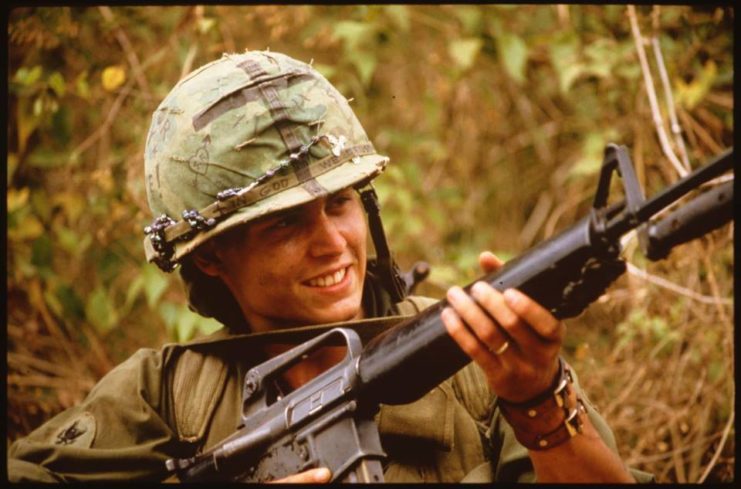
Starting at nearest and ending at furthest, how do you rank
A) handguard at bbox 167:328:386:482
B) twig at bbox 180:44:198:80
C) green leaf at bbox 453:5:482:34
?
handguard at bbox 167:328:386:482
twig at bbox 180:44:198:80
green leaf at bbox 453:5:482:34

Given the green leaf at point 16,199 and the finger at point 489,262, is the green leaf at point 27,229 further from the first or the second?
the finger at point 489,262

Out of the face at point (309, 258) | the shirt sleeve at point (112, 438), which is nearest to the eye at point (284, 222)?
the face at point (309, 258)

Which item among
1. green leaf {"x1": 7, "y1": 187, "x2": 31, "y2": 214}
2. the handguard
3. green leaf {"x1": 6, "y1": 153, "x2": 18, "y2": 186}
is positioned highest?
green leaf {"x1": 6, "y1": 153, "x2": 18, "y2": 186}

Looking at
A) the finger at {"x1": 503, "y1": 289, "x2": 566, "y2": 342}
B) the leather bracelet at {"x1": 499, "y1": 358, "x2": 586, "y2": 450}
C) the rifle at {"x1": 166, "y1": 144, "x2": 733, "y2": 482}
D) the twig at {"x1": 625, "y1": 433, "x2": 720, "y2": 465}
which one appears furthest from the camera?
the twig at {"x1": 625, "y1": 433, "x2": 720, "y2": 465}

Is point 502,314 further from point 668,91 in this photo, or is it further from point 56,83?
point 56,83

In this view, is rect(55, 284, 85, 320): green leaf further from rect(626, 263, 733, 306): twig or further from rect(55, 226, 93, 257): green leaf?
rect(626, 263, 733, 306): twig

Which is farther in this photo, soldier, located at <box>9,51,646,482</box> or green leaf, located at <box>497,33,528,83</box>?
green leaf, located at <box>497,33,528,83</box>

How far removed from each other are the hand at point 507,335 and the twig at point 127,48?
263 centimetres

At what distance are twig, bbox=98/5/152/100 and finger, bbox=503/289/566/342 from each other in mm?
2707

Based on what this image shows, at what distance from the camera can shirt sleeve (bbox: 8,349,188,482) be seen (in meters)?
1.98

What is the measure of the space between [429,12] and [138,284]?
2.22 meters

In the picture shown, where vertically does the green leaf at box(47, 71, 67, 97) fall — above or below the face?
above

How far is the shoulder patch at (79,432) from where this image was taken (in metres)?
2.02

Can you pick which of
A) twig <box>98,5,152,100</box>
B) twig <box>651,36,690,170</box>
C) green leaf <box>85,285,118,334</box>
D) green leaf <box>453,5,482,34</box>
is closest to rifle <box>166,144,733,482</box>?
twig <box>651,36,690,170</box>
